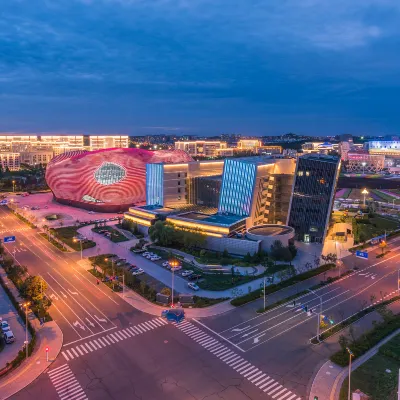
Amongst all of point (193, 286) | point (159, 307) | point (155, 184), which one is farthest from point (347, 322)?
point (155, 184)

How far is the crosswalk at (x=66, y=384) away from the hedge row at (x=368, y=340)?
21.6 metres

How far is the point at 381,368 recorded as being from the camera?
31547 mm

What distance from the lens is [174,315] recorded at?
132 ft

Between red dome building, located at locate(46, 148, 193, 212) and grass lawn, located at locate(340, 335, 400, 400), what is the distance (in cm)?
7853

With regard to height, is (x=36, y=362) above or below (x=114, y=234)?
below

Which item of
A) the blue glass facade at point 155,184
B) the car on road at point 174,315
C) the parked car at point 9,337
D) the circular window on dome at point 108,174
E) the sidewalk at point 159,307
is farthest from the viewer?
the circular window on dome at point 108,174

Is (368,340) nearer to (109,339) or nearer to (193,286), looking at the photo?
(193,286)

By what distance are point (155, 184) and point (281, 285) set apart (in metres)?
47.7

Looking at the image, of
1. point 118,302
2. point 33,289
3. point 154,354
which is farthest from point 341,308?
point 33,289

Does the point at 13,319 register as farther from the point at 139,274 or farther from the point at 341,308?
the point at 341,308

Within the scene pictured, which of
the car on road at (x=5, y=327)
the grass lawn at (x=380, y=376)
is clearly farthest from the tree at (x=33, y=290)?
the grass lawn at (x=380, y=376)

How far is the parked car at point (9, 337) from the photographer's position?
35688mm

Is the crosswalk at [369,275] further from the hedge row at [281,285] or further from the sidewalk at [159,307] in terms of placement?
the sidewalk at [159,307]

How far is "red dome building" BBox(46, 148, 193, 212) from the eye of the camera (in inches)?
3989
